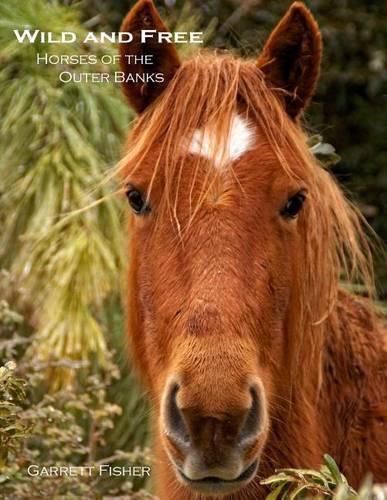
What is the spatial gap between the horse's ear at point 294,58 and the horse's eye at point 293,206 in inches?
13.0

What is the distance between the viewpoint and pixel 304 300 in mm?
2850

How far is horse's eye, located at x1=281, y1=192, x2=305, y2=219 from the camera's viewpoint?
267 cm

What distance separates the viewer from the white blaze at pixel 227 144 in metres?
2.62

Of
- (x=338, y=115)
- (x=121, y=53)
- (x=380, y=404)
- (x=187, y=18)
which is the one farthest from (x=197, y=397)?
(x=338, y=115)

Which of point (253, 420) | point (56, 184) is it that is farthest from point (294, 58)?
point (56, 184)

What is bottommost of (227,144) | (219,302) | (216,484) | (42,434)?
(42,434)

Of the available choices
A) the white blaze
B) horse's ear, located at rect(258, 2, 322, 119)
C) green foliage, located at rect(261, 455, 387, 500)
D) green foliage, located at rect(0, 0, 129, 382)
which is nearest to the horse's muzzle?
green foliage, located at rect(261, 455, 387, 500)

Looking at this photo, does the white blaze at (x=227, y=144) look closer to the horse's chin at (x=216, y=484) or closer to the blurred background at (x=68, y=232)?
the horse's chin at (x=216, y=484)

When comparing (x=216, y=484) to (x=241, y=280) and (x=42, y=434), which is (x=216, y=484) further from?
(x=42, y=434)

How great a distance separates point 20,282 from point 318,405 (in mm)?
1955

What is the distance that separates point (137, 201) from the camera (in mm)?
2760

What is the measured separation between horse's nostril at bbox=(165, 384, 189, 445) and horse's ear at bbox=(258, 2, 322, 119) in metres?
1.01

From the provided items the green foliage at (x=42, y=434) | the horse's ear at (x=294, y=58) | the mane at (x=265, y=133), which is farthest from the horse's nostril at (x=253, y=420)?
the horse's ear at (x=294, y=58)

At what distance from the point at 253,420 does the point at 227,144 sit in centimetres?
76
